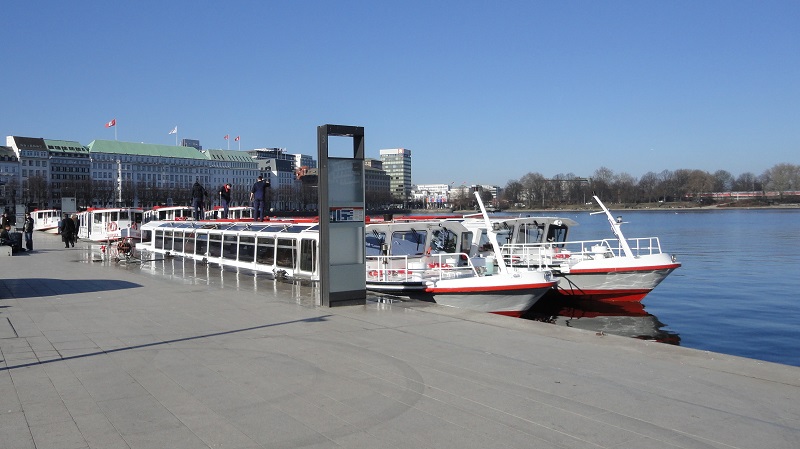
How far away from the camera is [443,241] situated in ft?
75.3

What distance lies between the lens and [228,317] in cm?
1264

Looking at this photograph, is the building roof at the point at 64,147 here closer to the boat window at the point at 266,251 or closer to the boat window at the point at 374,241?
the boat window at the point at 266,251

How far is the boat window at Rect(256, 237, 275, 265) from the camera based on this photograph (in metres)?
20.8

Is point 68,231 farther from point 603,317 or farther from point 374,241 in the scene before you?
point 603,317

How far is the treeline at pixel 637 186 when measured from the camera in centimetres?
14775

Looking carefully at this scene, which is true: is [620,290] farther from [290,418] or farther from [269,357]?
[290,418]

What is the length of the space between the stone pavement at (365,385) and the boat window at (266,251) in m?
7.76

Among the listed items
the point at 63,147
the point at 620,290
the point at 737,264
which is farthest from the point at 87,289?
the point at 63,147

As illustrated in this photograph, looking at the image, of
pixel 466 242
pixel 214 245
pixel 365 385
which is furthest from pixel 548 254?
pixel 365 385

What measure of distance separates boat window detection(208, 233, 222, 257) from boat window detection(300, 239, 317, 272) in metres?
7.34

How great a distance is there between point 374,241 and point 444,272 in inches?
113

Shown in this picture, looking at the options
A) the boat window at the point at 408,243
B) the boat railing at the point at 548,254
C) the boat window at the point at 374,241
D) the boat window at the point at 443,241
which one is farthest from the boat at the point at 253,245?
the boat railing at the point at 548,254

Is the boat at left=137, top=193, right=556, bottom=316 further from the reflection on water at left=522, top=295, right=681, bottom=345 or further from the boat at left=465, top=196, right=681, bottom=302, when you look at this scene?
the boat at left=465, top=196, right=681, bottom=302

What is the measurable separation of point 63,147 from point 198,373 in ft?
594
